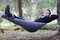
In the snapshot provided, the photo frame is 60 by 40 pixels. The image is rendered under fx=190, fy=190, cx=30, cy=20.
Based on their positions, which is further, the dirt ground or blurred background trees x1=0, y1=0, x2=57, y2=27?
blurred background trees x1=0, y1=0, x2=57, y2=27

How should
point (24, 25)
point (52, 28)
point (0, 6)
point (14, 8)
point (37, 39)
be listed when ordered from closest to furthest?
1. point (24, 25)
2. point (37, 39)
3. point (52, 28)
4. point (0, 6)
5. point (14, 8)

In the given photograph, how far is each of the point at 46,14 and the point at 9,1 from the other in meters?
5.23

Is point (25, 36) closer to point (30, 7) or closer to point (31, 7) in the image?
point (30, 7)

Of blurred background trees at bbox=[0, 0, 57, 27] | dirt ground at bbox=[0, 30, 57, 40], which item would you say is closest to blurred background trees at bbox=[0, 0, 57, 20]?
blurred background trees at bbox=[0, 0, 57, 27]

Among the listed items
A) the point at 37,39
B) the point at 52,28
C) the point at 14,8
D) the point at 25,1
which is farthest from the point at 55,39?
the point at 14,8

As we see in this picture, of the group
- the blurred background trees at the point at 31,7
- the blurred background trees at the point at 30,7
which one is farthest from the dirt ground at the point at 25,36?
the blurred background trees at the point at 31,7

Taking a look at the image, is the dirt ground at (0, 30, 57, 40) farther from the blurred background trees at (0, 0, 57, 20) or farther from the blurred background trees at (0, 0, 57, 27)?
the blurred background trees at (0, 0, 57, 20)

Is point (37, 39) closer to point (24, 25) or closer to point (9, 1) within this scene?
point (24, 25)

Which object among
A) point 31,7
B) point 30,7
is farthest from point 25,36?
point 31,7

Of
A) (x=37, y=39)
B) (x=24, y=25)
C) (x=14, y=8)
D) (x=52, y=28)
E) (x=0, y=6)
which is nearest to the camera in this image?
(x=24, y=25)

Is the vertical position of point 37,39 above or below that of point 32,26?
below

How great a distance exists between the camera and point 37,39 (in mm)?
4449

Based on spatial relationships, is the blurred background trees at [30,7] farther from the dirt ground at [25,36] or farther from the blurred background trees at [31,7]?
the dirt ground at [25,36]

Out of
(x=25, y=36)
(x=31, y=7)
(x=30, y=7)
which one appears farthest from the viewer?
(x=31, y=7)
